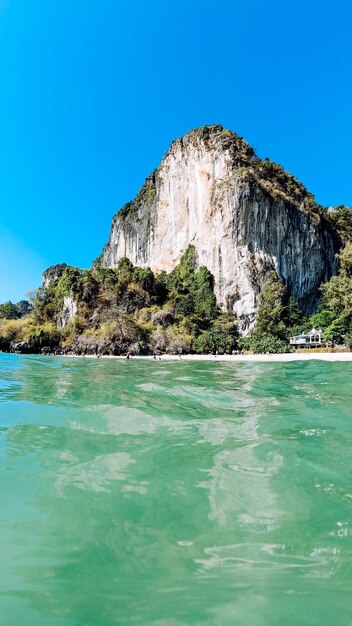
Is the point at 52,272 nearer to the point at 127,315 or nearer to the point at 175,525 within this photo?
the point at 127,315

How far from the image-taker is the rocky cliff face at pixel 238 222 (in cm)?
5625

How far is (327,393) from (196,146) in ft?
216

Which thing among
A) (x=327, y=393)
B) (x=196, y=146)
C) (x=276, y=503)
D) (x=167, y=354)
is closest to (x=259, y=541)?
(x=276, y=503)

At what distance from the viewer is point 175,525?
2.41 m

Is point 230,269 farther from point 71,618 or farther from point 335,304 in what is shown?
point 71,618

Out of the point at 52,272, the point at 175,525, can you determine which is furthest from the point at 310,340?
the point at 52,272

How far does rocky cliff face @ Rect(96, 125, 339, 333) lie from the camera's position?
2215 inches

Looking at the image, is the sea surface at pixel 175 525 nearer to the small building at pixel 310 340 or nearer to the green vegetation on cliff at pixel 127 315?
the green vegetation on cliff at pixel 127 315

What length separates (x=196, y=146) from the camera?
64.8m

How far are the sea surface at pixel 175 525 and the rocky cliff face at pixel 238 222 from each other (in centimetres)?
5022

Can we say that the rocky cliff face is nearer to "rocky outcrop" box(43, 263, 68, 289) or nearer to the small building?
the small building

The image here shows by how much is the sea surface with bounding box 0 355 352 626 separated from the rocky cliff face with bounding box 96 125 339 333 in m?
50.2

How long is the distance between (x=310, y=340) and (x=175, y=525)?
49455 millimetres

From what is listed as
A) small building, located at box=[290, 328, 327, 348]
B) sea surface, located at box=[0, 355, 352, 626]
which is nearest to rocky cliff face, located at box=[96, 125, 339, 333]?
small building, located at box=[290, 328, 327, 348]
